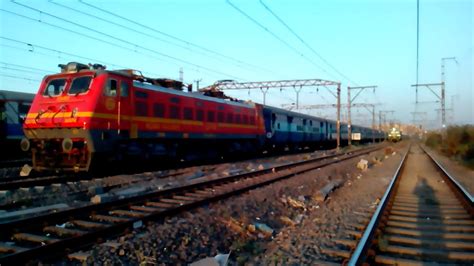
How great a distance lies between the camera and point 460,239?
6.16 meters

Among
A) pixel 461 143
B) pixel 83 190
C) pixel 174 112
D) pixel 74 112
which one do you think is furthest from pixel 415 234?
pixel 461 143

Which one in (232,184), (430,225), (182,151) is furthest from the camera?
(182,151)

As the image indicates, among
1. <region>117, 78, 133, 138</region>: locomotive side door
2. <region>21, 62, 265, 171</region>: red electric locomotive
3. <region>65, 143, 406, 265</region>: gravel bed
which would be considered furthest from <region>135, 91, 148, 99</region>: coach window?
<region>65, 143, 406, 265</region>: gravel bed

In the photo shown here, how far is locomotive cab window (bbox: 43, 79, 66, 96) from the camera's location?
13.0 meters

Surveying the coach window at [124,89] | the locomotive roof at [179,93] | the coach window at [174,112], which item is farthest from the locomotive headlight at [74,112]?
the coach window at [174,112]

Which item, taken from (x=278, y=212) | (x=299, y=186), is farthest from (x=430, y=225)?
(x=299, y=186)

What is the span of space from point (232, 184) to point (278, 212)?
3.24 meters

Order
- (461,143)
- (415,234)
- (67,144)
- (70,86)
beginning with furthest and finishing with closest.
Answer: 1. (461,143)
2. (70,86)
3. (67,144)
4. (415,234)

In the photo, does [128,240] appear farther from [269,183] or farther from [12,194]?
[269,183]

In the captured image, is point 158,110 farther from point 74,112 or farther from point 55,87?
point 55,87

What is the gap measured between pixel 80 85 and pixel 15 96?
9445 mm

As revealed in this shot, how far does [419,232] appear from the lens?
21.2 feet

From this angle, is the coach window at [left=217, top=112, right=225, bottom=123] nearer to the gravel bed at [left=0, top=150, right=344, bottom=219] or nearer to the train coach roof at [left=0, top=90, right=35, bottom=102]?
the gravel bed at [left=0, top=150, right=344, bottom=219]

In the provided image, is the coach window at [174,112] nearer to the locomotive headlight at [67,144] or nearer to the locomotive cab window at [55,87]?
the locomotive cab window at [55,87]
